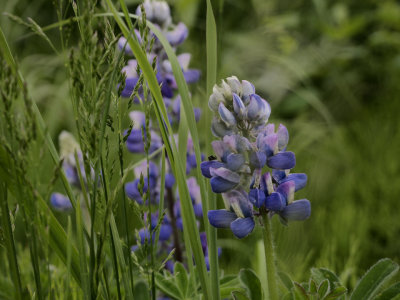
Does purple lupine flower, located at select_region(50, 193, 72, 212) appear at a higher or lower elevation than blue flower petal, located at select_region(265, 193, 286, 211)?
lower

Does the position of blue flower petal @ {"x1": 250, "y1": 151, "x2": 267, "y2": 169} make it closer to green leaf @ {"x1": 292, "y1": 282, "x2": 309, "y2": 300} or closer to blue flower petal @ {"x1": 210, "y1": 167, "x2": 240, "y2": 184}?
blue flower petal @ {"x1": 210, "y1": 167, "x2": 240, "y2": 184}

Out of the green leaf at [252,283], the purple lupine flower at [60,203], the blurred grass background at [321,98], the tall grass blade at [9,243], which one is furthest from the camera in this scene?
the blurred grass background at [321,98]

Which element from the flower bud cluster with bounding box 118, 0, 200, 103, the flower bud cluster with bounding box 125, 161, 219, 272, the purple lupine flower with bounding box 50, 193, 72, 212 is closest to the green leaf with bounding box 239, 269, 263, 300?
the flower bud cluster with bounding box 125, 161, 219, 272

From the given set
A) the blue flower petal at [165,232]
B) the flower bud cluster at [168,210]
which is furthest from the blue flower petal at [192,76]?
the blue flower petal at [165,232]

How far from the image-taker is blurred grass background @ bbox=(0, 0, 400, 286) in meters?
1.55

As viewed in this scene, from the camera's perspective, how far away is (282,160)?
0.73 metres

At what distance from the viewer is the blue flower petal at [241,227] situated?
72 centimetres

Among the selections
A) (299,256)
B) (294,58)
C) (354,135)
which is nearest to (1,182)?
(299,256)

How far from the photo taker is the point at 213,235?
78 cm

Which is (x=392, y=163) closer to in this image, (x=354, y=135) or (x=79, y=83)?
(x=354, y=135)

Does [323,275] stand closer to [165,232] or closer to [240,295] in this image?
[240,295]

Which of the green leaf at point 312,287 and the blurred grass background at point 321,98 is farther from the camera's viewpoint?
the blurred grass background at point 321,98

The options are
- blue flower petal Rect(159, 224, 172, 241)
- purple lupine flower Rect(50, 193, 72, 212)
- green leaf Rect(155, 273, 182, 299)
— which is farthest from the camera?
purple lupine flower Rect(50, 193, 72, 212)

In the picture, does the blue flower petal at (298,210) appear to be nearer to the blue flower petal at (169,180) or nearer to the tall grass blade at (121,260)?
the tall grass blade at (121,260)
